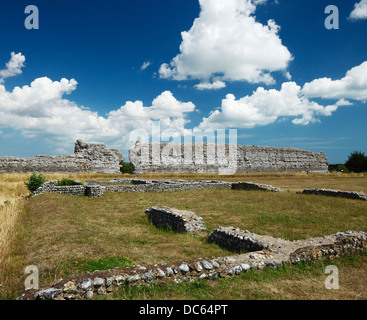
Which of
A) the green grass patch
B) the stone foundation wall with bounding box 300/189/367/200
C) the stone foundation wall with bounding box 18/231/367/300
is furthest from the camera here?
the stone foundation wall with bounding box 300/189/367/200

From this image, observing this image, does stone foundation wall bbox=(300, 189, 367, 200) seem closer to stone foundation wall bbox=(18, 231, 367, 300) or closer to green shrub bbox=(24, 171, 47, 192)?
stone foundation wall bbox=(18, 231, 367, 300)

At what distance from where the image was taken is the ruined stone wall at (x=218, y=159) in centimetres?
4841

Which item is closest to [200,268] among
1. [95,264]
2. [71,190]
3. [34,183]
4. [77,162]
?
[95,264]

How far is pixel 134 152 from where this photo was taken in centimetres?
4756

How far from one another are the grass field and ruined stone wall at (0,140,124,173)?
25464 millimetres

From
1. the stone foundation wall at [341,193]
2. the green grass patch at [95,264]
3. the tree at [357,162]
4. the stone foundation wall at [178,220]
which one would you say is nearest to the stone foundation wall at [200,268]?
the green grass patch at [95,264]

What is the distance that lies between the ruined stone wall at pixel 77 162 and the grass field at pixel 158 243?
1003 inches

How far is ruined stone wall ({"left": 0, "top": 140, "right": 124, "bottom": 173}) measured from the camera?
114 ft

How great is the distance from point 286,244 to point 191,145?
47.7 meters

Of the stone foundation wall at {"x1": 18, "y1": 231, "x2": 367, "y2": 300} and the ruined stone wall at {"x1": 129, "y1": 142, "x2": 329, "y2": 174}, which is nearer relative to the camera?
the stone foundation wall at {"x1": 18, "y1": 231, "x2": 367, "y2": 300}

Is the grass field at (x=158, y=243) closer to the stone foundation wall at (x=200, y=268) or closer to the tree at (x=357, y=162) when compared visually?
the stone foundation wall at (x=200, y=268)

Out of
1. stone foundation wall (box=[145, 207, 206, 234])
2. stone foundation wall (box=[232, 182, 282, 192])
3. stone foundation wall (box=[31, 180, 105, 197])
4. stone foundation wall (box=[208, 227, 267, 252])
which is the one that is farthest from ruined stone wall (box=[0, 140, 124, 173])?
stone foundation wall (box=[208, 227, 267, 252])
